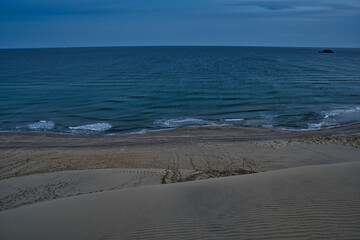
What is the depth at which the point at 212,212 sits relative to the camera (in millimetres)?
7238

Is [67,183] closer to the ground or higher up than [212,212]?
closer to the ground

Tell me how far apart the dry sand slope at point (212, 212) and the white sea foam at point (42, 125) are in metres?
14.2

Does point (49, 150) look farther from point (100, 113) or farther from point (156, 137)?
point (100, 113)

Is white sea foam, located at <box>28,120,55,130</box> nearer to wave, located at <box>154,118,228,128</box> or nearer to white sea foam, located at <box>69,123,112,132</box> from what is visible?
white sea foam, located at <box>69,123,112,132</box>

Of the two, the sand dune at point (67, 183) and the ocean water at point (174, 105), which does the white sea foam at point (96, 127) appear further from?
the sand dune at point (67, 183)

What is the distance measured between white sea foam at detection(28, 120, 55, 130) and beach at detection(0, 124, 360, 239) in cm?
336

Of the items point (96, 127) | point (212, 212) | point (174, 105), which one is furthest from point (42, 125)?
point (212, 212)

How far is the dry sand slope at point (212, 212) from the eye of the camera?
628 centimetres

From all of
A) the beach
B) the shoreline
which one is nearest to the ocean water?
the shoreline

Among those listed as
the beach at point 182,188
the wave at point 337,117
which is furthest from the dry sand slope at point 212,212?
the wave at point 337,117

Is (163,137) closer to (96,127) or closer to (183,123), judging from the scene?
(183,123)

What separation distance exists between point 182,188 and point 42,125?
57.7 feet

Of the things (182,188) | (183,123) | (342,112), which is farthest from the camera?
(342,112)

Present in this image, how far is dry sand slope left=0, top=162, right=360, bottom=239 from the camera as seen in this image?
6.28m
